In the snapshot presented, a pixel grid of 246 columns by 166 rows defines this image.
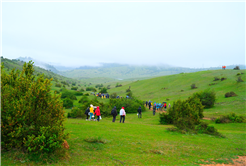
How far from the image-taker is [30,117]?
6.58 metres

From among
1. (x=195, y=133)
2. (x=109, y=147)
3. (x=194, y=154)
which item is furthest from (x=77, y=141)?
(x=195, y=133)

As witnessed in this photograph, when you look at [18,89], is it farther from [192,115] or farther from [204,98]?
[204,98]

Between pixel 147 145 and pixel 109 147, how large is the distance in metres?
2.50

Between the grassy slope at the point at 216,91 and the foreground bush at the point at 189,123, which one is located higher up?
the grassy slope at the point at 216,91

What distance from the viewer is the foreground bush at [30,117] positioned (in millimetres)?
6133

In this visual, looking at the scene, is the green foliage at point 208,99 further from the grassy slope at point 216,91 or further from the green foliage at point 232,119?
the green foliage at point 232,119

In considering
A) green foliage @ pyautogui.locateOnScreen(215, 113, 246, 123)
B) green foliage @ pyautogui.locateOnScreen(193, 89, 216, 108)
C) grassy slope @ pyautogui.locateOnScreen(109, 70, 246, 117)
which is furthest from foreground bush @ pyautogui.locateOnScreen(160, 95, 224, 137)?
green foliage @ pyautogui.locateOnScreen(193, 89, 216, 108)

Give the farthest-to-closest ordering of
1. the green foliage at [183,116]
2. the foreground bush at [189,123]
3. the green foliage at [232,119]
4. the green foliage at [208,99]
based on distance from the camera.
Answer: the green foliage at [208,99]
the green foliage at [232,119]
the green foliage at [183,116]
the foreground bush at [189,123]

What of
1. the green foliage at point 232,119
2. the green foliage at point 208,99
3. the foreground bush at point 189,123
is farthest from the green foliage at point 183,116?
the green foliage at point 208,99

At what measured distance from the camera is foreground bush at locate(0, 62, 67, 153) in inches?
241

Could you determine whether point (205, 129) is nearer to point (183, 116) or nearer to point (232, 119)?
point (183, 116)

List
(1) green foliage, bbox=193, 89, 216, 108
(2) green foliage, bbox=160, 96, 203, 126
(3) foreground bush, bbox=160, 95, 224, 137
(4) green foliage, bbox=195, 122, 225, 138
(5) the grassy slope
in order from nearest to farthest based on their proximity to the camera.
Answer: (4) green foliage, bbox=195, 122, 225, 138, (3) foreground bush, bbox=160, 95, 224, 137, (2) green foliage, bbox=160, 96, 203, 126, (5) the grassy slope, (1) green foliage, bbox=193, 89, 216, 108

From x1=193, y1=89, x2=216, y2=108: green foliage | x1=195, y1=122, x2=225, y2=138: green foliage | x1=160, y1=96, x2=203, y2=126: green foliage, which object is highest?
x1=193, y1=89, x2=216, y2=108: green foliage

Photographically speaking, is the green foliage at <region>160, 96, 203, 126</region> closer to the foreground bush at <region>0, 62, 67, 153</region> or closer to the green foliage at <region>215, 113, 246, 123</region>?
the green foliage at <region>215, 113, 246, 123</region>
